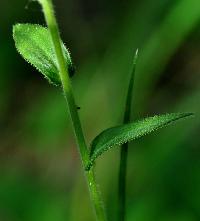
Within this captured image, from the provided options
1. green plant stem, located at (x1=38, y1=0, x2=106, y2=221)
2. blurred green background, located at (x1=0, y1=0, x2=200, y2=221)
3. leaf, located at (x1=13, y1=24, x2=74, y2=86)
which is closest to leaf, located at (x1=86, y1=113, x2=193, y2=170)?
green plant stem, located at (x1=38, y1=0, x2=106, y2=221)

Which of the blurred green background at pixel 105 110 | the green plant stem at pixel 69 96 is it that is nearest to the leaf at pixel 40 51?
the green plant stem at pixel 69 96

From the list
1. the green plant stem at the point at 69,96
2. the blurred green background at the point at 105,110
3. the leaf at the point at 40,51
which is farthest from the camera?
the blurred green background at the point at 105,110

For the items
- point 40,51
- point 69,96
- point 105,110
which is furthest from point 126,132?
point 105,110

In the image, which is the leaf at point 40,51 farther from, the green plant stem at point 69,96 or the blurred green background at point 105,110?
the blurred green background at point 105,110

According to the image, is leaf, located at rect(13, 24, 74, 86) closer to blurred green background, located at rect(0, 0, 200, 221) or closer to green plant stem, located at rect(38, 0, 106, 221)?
green plant stem, located at rect(38, 0, 106, 221)

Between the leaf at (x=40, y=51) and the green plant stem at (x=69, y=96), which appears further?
the leaf at (x=40, y=51)

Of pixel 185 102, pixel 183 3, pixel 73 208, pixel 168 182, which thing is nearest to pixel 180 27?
pixel 183 3
